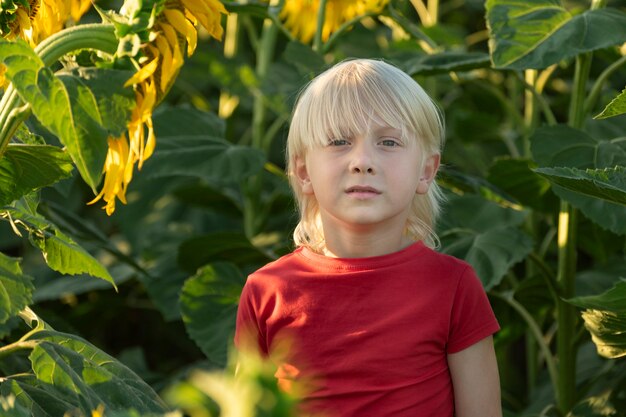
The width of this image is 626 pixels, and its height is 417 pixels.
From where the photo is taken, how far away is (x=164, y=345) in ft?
9.96

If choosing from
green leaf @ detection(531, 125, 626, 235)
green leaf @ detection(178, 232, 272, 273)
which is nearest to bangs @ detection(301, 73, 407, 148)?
green leaf @ detection(531, 125, 626, 235)

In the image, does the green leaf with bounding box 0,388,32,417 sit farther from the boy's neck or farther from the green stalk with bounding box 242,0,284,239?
the green stalk with bounding box 242,0,284,239

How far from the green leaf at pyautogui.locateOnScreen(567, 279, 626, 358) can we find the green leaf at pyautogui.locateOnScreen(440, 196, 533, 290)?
21 centimetres

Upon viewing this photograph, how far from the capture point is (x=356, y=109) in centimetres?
133

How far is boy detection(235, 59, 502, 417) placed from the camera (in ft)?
4.35

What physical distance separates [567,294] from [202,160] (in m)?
0.71

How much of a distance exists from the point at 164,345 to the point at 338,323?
69.0 inches

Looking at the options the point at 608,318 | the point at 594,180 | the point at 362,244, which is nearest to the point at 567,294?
the point at 608,318

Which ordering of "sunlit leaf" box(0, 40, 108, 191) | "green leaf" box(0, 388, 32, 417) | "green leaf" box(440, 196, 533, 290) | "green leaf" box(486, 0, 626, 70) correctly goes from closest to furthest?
1. "green leaf" box(0, 388, 32, 417)
2. "sunlit leaf" box(0, 40, 108, 191)
3. "green leaf" box(486, 0, 626, 70)
4. "green leaf" box(440, 196, 533, 290)

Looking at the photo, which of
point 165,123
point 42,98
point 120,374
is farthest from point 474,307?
point 165,123

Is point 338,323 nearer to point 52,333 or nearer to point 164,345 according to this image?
point 52,333

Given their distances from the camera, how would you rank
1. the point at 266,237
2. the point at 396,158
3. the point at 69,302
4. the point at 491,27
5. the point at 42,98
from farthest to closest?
the point at 69,302 < the point at 266,237 < the point at 491,27 < the point at 396,158 < the point at 42,98

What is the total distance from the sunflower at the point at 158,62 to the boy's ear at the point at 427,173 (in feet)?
1.08

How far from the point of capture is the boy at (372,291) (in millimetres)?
1325
